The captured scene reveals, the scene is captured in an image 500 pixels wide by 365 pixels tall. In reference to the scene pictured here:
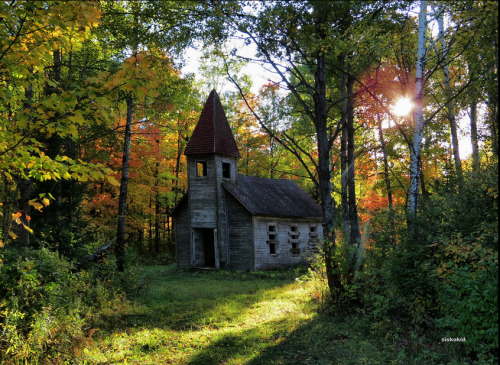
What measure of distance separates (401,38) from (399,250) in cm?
718

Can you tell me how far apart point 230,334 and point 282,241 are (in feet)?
44.5

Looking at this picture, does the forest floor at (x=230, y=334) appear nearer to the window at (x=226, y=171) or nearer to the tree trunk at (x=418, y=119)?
the tree trunk at (x=418, y=119)

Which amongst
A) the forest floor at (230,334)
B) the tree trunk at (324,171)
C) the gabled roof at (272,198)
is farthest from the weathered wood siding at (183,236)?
the tree trunk at (324,171)

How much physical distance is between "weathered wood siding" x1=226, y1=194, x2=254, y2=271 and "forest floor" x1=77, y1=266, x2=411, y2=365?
7348mm

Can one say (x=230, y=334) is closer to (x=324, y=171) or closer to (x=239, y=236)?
(x=324, y=171)

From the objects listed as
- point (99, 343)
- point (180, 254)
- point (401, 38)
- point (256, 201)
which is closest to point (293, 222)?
point (256, 201)

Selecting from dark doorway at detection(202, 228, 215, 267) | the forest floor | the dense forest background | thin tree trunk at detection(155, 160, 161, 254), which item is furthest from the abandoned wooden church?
thin tree trunk at detection(155, 160, 161, 254)

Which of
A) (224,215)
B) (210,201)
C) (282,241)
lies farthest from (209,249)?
(282,241)

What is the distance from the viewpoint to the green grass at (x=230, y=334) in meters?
5.88

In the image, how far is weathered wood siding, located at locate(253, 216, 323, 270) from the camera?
19234 millimetres

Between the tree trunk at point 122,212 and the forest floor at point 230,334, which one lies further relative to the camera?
the tree trunk at point 122,212

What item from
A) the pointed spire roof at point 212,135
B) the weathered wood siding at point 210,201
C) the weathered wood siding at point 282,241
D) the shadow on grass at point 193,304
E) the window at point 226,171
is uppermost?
the pointed spire roof at point 212,135

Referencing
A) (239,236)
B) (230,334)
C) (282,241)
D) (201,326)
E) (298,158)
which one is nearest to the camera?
(230,334)

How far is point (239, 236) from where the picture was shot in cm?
1928
